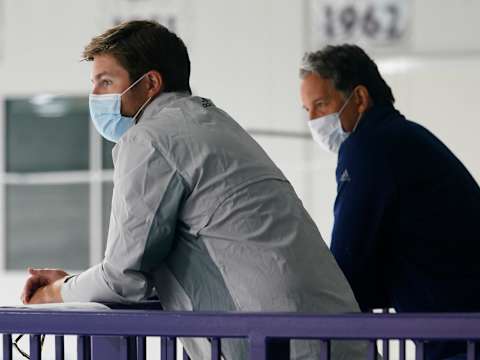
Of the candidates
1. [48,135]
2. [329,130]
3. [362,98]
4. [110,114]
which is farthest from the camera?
[48,135]

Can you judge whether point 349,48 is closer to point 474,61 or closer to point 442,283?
point 442,283

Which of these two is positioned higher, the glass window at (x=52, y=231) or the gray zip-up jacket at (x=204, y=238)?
the gray zip-up jacket at (x=204, y=238)

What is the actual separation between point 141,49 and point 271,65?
17.7ft

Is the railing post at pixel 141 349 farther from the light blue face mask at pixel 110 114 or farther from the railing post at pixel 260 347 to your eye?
the light blue face mask at pixel 110 114

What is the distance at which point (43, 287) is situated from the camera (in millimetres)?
1926

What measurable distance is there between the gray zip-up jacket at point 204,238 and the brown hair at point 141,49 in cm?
14

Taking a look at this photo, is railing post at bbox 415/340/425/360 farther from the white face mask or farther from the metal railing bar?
the white face mask

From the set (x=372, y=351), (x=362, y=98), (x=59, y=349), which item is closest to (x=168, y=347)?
(x=59, y=349)

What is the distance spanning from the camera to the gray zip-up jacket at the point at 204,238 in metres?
1.74

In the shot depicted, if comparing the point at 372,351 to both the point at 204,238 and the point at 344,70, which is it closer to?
the point at 204,238

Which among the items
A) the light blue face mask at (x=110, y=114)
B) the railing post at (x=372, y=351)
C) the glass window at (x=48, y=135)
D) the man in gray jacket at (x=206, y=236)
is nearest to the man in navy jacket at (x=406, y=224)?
the man in gray jacket at (x=206, y=236)

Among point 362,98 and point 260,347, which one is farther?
point 362,98

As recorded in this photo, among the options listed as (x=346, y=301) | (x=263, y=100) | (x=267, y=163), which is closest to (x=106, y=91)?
(x=267, y=163)

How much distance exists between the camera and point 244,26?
24.0ft
